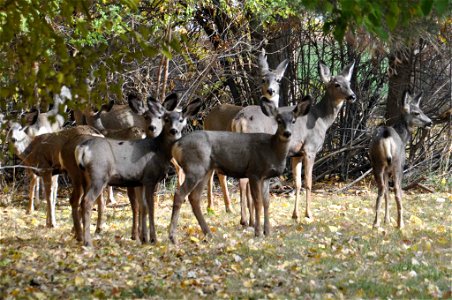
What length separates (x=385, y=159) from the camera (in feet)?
38.2

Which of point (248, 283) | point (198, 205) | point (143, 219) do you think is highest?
point (198, 205)

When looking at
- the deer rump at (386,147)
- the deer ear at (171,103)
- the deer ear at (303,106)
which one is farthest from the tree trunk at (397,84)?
the deer ear at (171,103)

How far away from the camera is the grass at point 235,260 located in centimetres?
775

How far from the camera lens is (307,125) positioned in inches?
538

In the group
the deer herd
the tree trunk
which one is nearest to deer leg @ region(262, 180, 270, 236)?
the deer herd

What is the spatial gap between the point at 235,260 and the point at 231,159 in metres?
1.90

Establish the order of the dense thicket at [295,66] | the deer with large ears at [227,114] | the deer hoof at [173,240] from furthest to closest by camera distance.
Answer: the dense thicket at [295,66] < the deer with large ears at [227,114] < the deer hoof at [173,240]

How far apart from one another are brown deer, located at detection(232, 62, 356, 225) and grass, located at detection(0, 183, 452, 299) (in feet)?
2.07

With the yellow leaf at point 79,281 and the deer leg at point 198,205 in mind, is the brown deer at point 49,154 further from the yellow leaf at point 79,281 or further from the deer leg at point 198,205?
the yellow leaf at point 79,281

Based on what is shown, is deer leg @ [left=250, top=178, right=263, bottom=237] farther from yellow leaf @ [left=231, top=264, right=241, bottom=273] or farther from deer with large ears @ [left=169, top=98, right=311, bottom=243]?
yellow leaf @ [left=231, top=264, right=241, bottom=273]

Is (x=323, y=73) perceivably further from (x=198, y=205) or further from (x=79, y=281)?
(x=79, y=281)

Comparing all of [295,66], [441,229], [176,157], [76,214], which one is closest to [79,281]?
[76,214]

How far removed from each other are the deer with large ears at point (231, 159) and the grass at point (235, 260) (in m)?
0.46

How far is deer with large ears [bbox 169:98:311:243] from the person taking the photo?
10508mm
